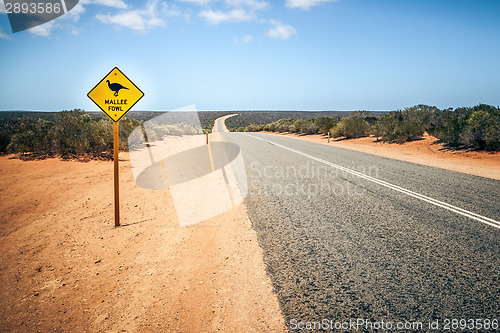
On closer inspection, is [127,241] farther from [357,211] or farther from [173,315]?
[357,211]

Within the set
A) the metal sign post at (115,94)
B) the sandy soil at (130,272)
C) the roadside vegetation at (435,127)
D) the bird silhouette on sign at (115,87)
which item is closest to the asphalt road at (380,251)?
the sandy soil at (130,272)

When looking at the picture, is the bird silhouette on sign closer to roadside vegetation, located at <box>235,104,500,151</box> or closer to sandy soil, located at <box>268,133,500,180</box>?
sandy soil, located at <box>268,133,500,180</box>

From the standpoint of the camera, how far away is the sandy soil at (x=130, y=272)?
264 centimetres

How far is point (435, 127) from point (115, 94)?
20.5 meters

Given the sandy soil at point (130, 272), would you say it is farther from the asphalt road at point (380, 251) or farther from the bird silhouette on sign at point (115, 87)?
the bird silhouette on sign at point (115, 87)

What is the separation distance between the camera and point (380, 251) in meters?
3.52

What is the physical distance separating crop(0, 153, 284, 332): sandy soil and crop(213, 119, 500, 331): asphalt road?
42 cm

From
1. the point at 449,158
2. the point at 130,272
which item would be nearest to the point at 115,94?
the point at 130,272

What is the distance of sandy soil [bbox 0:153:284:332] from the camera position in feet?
8.68

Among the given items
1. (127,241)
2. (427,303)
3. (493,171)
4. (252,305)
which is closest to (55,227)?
(127,241)

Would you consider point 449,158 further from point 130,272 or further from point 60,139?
point 60,139

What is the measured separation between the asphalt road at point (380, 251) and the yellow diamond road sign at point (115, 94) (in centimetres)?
336

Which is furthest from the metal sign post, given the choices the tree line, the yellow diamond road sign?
the tree line

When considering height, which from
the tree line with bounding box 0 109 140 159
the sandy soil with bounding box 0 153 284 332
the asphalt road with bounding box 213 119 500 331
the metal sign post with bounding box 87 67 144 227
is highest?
the metal sign post with bounding box 87 67 144 227
